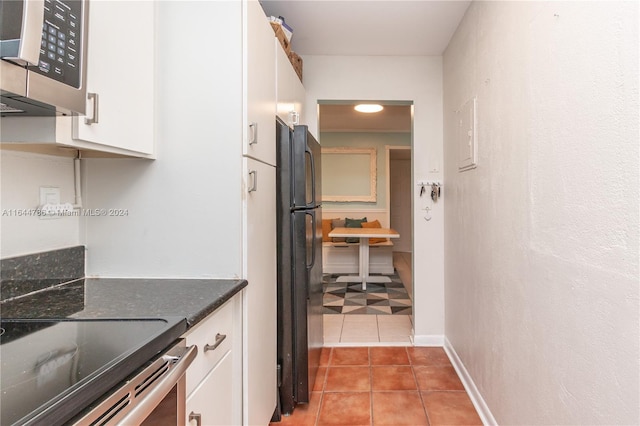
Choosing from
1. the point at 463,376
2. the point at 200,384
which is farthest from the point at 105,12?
the point at 463,376

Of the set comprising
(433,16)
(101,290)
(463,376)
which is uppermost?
(433,16)

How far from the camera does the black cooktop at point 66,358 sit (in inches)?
21.8

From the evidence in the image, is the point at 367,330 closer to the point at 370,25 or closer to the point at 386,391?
the point at 386,391

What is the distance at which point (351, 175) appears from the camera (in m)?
6.54

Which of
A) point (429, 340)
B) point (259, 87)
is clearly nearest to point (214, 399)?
point (259, 87)

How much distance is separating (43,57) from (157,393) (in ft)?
2.62

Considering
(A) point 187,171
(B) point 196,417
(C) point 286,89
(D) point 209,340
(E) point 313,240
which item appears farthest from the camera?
(E) point 313,240

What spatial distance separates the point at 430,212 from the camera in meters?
3.02

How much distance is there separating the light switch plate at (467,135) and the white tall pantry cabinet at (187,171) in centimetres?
141

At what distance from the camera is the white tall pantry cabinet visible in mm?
1388

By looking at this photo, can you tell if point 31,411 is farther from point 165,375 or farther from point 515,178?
point 515,178

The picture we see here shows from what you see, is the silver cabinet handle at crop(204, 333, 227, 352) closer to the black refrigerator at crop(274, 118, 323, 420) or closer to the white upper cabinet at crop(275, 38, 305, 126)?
the black refrigerator at crop(274, 118, 323, 420)

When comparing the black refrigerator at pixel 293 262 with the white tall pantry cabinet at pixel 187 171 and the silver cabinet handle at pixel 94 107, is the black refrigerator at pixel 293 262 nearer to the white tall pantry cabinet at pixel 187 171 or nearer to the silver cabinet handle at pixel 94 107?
the white tall pantry cabinet at pixel 187 171

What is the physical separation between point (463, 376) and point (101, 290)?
7.32ft
